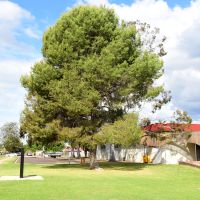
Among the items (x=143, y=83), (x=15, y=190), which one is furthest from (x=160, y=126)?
(x=15, y=190)

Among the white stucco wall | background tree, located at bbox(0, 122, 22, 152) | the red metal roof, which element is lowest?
the white stucco wall

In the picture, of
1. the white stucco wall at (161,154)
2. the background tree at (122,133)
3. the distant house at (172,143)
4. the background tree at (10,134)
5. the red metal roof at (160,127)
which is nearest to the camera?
the background tree at (122,133)

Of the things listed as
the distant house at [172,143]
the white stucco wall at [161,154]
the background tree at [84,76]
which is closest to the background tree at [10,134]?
the white stucco wall at [161,154]

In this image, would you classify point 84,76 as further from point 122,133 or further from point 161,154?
point 161,154

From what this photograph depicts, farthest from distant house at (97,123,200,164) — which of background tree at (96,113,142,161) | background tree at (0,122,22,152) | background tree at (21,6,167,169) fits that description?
background tree at (0,122,22,152)

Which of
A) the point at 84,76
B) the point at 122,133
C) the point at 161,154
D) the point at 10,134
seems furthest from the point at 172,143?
the point at 10,134

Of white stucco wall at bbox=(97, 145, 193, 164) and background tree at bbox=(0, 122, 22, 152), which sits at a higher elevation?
background tree at bbox=(0, 122, 22, 152)

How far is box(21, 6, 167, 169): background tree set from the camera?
3369 centimetres

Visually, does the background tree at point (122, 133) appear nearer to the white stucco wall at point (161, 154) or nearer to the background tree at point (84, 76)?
the background tree at point (84, 76)

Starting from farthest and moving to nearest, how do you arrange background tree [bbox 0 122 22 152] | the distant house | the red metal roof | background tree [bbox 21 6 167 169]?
background tree [bbox 0 122 22 152] → the red metal roof → the distant house → background tree [bbox 21 6 167 169]

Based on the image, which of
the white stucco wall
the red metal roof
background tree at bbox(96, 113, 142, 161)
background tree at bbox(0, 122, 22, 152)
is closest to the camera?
background tree at bbox(96, 113, 142, 161)

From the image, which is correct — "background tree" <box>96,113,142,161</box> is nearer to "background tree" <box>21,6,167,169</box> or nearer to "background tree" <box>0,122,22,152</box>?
"background tree" <box>21,6,167,169</box>

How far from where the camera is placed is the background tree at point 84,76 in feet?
111

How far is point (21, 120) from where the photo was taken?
1439 inches
